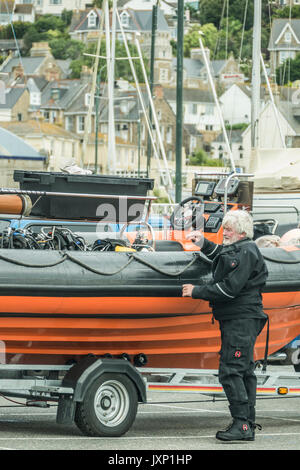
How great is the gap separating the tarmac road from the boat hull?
58cm

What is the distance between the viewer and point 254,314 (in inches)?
346

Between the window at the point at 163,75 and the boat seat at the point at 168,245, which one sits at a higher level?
the boat seat at the point at 168,245

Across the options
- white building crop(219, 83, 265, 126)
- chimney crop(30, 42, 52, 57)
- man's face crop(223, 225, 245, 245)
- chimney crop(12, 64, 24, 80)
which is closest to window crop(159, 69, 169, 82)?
chimney crop(30, 42, 52, 57)

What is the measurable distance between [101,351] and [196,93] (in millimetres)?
149283

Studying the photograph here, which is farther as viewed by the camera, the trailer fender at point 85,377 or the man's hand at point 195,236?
the man's hand at point 195,236

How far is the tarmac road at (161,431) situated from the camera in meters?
8.30

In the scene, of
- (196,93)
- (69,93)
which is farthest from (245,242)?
(196,93)

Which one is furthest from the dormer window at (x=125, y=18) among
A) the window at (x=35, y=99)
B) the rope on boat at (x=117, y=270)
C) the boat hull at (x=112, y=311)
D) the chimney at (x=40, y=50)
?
the rope on boat at (x=117, y=270)

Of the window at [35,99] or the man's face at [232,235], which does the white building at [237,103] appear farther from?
the man's face at [232,235]

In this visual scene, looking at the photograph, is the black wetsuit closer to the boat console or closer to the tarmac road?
the tarmac road

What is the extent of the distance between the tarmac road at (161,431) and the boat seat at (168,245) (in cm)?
151

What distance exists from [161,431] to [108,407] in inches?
24.0

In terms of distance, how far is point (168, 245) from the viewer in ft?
37.6

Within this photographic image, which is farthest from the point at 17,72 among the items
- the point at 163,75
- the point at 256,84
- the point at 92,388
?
the point at 92,388
